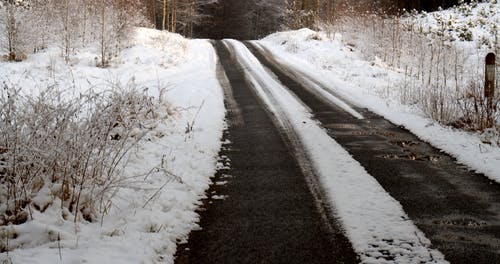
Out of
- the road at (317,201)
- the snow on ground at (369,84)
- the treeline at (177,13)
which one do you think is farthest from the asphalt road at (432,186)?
the treeline at (177,13)

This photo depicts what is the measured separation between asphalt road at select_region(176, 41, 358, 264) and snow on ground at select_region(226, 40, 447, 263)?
0.18 meters

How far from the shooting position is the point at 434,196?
17.0 feet

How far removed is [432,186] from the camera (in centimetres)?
552

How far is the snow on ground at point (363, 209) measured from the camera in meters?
3.80

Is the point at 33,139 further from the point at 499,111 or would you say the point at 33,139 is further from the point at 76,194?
the point at 499,111

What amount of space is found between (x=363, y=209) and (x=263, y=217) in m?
1.04

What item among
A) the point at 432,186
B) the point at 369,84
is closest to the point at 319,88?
the point at 369,84

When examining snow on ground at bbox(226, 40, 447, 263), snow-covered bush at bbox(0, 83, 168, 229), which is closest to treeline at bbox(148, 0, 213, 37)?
snow on ground at bbox(226, 40, 447, 263)

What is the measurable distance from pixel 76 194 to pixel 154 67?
15080 mm

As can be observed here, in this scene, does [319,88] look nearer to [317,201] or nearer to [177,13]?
[317,201]

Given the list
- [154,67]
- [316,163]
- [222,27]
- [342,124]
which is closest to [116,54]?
[154,67]

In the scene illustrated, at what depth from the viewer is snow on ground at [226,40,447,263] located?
380cm

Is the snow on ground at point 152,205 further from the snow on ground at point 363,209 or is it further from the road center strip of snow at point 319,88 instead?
the road center strip of snow at point 319,88

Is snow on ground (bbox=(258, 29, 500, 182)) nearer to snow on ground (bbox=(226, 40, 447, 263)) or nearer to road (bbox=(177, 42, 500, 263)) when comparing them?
road (bbox=(177, 42, 500, 263))
